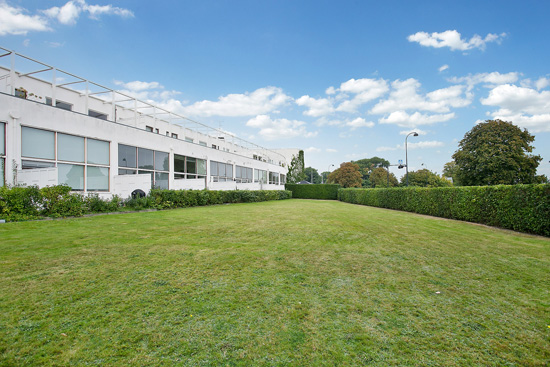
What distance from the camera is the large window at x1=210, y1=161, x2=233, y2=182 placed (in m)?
23.3

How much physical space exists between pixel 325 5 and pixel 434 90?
38.7ft

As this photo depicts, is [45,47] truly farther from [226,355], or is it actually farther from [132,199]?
[226,355]

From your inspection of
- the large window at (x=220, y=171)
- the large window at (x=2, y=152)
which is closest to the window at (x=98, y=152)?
the large window at (x=2, y=152)

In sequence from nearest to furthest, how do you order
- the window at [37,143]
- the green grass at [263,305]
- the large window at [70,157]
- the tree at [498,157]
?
the green grass at [263,305]
the window at [37,143]
the large window at [70,157]
the tree at [498,157]

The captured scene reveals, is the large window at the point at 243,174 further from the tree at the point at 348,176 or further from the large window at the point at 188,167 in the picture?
the tree at the point at 348,176

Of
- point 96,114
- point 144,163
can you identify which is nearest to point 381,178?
point 144,163

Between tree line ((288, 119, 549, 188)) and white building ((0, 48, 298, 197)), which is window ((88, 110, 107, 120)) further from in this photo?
tree line ((288, 119, 549, 188))

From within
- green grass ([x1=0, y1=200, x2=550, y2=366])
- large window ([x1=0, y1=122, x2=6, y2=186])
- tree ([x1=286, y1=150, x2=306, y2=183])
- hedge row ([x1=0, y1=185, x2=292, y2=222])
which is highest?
tree ([x1=286, y1=150, x2=306, y2=183])

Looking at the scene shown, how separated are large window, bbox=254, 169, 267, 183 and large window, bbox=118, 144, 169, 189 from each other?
655 inches

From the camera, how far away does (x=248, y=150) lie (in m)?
37.2

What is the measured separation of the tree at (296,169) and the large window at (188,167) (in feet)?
105

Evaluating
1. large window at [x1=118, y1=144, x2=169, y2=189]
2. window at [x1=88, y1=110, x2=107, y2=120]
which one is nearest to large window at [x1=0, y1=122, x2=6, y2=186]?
large window at [x1=118, y1=144, x2=169, y2=189]

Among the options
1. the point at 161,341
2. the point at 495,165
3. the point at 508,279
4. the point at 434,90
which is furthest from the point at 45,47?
the point at 495,165

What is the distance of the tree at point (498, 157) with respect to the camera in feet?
95.0
